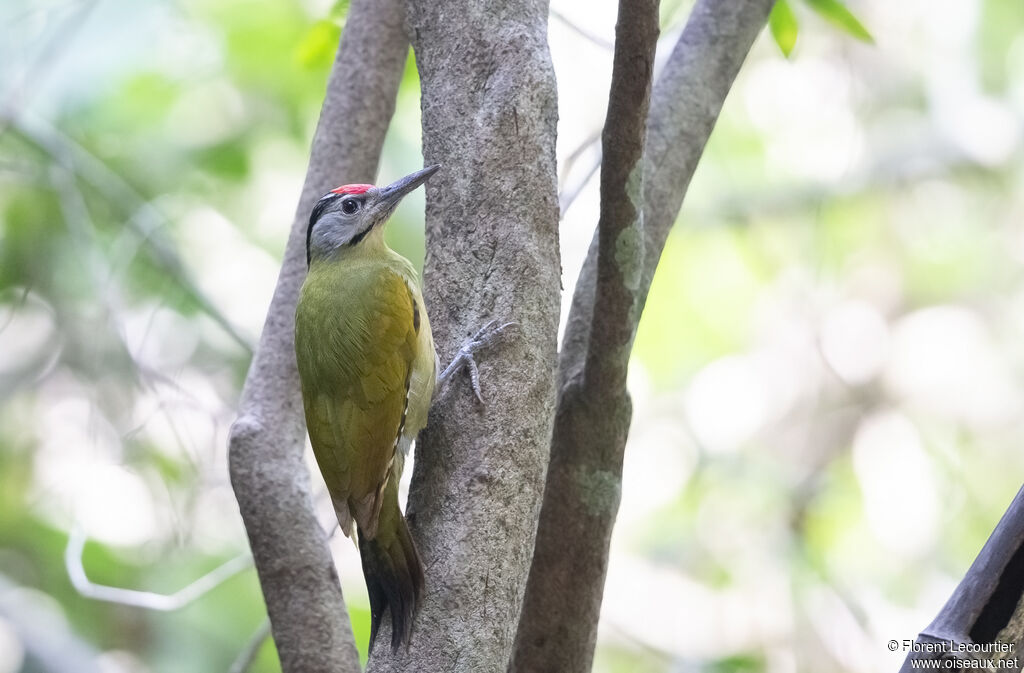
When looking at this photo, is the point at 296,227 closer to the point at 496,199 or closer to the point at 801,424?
the point at 496,199

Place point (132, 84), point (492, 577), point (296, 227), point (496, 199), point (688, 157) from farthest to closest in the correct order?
point (132, 84) → point (296, 227) → point (688, 157) → point (496, 199) → point (492, 577)

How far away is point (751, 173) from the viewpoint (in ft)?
20.4

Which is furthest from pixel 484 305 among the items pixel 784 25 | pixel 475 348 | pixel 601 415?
pixel 784 25

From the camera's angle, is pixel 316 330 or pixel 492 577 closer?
pixel 492 577

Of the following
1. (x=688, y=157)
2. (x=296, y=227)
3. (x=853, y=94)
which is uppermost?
(x=853, y=94)

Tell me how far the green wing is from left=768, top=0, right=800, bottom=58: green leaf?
1134 mm

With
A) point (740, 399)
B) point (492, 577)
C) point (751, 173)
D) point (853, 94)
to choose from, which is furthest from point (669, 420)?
point (492, 577)

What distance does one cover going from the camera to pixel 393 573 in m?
1.93

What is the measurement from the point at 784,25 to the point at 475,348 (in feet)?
4.09

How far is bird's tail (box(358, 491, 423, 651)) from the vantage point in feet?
6.00

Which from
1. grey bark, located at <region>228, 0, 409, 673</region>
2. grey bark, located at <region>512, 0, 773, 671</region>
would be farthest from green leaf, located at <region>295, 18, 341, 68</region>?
grey bark, located at <region>512, 0, 773, 671</region>

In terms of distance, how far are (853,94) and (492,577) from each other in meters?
4.42

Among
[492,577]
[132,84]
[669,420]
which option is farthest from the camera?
[669,420]

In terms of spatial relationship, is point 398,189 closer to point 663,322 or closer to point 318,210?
point 318,210
